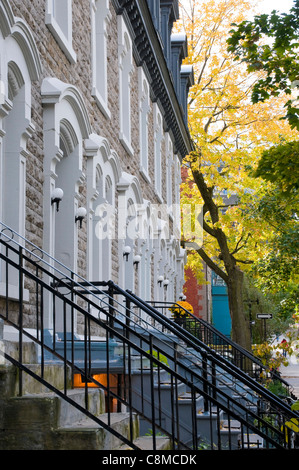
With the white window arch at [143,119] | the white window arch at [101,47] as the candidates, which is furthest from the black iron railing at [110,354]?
the white window arch at [143,119]

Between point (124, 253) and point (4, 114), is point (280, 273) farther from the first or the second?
point (4, 114)

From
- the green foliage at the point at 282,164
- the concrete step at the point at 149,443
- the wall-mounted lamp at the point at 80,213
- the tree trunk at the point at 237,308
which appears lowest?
the concrete step at the point at 149,443

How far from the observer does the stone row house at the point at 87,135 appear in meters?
9.19

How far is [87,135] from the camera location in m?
12.4

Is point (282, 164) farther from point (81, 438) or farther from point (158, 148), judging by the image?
point (158, 148)

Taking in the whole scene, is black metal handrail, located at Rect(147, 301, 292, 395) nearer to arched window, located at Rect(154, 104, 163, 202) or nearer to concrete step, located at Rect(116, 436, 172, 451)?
arched window, located at Rect(154, 104, 163, 202)

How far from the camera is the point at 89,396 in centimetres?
718

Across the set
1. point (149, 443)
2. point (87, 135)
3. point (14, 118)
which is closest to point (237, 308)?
point (87, 135)

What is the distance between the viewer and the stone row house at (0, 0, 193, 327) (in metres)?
9.19

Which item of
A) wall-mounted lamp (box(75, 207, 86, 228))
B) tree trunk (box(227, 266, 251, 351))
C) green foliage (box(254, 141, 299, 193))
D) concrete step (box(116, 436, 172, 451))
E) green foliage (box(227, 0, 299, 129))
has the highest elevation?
green foliage (box(227, 0, 299, 129))

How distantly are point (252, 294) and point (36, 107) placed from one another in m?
41.4

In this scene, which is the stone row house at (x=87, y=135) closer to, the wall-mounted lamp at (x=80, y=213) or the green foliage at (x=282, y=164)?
the wall-mounted lamp at (x=80, y=213)

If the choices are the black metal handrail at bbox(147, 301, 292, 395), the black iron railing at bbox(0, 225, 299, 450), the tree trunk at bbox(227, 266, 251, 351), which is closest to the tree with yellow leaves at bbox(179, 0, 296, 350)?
the tree trunk at bbox(227, 266, 251, 351)

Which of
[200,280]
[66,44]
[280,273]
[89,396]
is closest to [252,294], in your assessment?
[200,280]
